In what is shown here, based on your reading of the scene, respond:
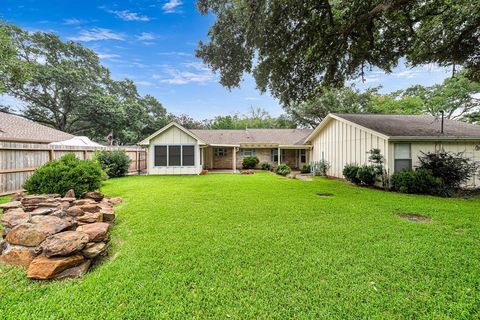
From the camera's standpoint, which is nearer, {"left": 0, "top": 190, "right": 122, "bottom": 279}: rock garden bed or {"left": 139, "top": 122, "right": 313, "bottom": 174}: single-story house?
{"left": 0, "top": 190, "right": 122, "bottom": 279}: rock garden bed

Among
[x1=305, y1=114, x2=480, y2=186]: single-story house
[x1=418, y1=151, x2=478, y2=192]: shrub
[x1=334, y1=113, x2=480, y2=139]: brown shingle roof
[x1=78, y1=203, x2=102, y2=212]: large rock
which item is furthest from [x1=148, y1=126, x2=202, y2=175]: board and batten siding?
[x1=418, y1=151, x2=478, y2=192]: shrub

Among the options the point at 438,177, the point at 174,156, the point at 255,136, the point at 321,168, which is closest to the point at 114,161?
the point at 174,156

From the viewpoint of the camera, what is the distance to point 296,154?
2020 centimetres

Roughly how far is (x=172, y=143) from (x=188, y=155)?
1.40 metres

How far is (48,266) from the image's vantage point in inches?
106

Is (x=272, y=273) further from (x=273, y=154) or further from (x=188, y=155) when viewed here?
(x=273, y=154)

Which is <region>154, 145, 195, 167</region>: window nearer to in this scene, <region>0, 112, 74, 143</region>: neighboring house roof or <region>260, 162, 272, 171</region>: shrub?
<region>0, 112, 74, 143</region>: neighboring house roof

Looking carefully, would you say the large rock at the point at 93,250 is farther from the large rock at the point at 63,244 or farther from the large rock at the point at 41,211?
the large rock at the point at 41,211

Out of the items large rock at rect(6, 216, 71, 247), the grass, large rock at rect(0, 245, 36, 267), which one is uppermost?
large rock at rect(6, 216, 71, 247)

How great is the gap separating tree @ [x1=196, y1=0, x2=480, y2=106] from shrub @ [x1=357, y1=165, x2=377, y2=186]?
4327 mm

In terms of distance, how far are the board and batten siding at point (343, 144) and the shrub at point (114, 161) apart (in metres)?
14.1

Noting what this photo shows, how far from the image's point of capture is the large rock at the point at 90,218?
4.07 metres

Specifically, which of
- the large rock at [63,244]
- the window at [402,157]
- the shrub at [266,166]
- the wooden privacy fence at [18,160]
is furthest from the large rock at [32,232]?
the shrub at [266,166]

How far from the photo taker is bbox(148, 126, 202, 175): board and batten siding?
14469 mm
